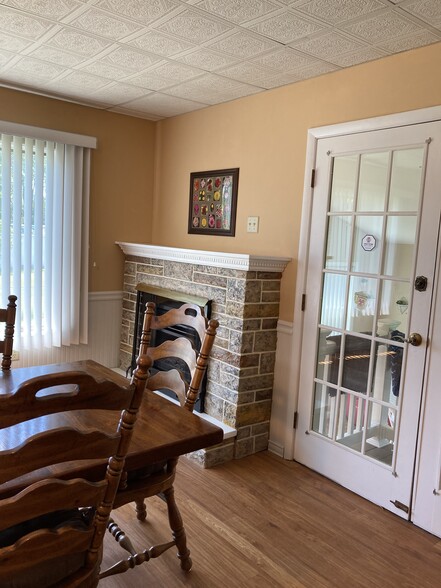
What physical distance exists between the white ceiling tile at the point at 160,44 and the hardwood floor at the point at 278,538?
2.33 meters

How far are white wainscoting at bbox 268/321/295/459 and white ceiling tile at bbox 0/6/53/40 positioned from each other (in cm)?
206

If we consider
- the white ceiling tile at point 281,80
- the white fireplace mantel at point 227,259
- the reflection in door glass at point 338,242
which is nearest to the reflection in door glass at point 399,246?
the reflection in door glass at point 338,242

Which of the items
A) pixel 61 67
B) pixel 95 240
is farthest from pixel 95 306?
pixel 61 67

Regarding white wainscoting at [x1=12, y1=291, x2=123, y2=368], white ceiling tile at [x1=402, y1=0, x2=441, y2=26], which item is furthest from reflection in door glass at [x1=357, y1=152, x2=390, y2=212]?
white wainscoting at [x1=12, y1=291, x2=123, y2=368]

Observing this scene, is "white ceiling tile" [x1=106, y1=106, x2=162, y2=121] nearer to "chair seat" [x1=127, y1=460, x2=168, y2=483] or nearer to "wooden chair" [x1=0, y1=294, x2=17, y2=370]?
"wooden chair" [x1=0, y1=294, x2=17, y2=370]

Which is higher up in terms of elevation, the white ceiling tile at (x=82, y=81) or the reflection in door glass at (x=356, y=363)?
the white ceiling tile at (x=82, y=81)

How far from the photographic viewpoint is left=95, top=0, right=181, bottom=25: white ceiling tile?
2.03 m

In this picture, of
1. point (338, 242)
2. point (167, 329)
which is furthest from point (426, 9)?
point (167, 329)

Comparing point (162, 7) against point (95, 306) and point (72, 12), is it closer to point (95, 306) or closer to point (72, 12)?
point (72, 12)

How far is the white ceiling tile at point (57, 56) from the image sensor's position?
2629mm

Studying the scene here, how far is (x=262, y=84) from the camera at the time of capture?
3.02 metres

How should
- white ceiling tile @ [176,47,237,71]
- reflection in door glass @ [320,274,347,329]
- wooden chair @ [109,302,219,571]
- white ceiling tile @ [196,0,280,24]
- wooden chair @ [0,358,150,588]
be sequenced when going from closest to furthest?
wooden chair @ [0,358,150,588] → wooden chair @ [109,302,219,571] → white ceiling tile @ [196,0,280,24] → white ceiling tile @ [176,47,237,71] → reflection in door glass @ [320,274,347,329]

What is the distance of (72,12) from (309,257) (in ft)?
5.76

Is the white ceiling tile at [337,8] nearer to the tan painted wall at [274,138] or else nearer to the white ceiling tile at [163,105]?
the tan painted wall at [274,138]
